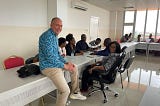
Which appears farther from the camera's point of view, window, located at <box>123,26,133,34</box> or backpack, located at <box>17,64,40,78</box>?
window, located at <box>123,26,133,34</box>

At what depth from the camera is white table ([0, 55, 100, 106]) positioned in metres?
1.51

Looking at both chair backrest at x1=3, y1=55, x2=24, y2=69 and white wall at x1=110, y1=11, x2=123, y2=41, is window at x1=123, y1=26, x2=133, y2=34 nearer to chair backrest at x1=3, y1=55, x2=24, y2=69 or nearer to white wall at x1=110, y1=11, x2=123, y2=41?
white wall at x1=110, y1=11, x2=123, y2=41

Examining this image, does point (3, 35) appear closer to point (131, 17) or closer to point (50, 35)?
point (50, 35)

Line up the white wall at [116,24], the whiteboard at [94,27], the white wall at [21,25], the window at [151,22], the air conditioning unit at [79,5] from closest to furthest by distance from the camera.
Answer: the white wall at [21,25]
the air conditioning unit at [79,5]
the whiteboard at [94,27]
the window at [151,22]
the white wall at [116,24]

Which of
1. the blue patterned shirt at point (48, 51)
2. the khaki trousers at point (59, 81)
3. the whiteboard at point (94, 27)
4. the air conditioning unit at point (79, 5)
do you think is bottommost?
the khaki trousers at point (59, 81)

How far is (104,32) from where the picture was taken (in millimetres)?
9781

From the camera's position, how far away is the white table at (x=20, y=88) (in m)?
1.51

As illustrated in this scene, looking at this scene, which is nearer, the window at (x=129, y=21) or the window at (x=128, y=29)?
the window at (x=129, y=21)

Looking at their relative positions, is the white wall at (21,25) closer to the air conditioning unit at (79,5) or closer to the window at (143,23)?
the air conditioning unit at (79,5)

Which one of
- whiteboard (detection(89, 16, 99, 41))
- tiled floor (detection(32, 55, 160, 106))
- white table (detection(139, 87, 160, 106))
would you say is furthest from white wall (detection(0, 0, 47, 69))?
whiteboard (detection(89, 16, 99, 41))

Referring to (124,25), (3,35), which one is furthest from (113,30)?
(3,35)

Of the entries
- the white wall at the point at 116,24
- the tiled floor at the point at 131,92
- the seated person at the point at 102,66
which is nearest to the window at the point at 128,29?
the white wall at the point at 116,24

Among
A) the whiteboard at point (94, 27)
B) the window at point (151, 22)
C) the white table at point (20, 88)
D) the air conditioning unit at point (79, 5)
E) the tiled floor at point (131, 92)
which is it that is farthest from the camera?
the window at point (151, 22)

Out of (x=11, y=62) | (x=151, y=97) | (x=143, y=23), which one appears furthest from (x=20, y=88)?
(x=143, y=23)
